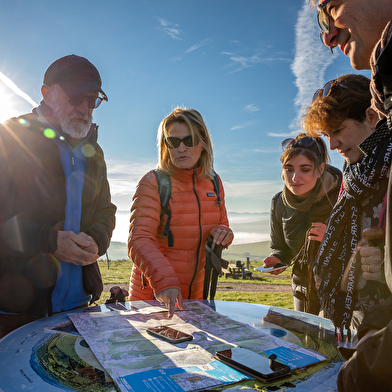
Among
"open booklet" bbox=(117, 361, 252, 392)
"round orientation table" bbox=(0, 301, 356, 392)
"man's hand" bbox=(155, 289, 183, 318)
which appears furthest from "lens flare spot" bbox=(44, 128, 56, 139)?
"open booklet" bbox=(117, 361, 252, 392)

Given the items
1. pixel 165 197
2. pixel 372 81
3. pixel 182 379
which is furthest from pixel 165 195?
pixel 372 81

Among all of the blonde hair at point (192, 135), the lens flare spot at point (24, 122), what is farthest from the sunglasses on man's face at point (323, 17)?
the lens flare spot at point (24, 122)

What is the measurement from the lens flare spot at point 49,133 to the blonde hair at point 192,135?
901 mm

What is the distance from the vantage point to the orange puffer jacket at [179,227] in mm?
2385

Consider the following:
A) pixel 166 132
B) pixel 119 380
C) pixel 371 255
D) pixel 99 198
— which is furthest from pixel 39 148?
pixel 371 255

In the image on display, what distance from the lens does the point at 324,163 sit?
129 inches

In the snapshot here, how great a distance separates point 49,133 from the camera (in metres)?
2.44

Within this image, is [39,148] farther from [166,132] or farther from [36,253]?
[166,132]

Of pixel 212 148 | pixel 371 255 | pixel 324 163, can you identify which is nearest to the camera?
pixel 371 255

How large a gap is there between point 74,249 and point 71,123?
1129 mm

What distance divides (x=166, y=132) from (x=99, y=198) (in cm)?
82

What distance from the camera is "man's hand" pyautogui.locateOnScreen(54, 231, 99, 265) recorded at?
212cm

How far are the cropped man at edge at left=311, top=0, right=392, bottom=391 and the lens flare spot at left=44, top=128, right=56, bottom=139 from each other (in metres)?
1.99

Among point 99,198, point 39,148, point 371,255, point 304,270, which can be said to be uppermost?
point 39,148
